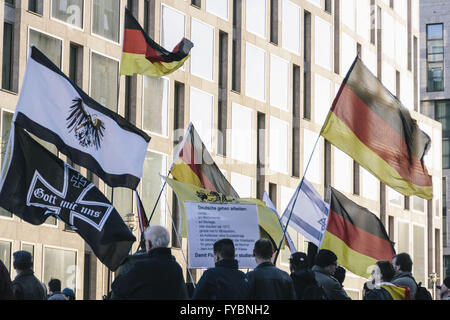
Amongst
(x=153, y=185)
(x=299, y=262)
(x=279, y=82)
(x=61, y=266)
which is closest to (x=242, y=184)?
(x=279, y=82)

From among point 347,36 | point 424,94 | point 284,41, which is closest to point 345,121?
point 284,41

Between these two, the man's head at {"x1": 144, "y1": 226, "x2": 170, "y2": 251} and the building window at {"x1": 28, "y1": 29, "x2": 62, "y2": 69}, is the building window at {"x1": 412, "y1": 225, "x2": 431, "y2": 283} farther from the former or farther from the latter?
the man's head at {"x1": 144, "y1": 226, "x2": 170, "y2": 251}

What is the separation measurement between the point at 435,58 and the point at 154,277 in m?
69.4

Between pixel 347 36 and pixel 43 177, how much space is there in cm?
4357

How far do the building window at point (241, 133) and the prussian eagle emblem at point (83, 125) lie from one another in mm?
29954

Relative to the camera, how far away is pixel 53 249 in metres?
33.7

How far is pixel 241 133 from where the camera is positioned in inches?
1724

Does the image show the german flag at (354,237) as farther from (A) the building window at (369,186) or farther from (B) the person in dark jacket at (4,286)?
(A) the building window at (369,186)

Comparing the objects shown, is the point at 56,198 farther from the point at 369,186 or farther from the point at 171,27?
the point at 369,186

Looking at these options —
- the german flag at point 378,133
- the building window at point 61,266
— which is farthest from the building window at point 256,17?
the german flag at point 378,133

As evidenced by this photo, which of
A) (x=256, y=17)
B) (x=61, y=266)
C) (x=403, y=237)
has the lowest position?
(x=61, y=266)
